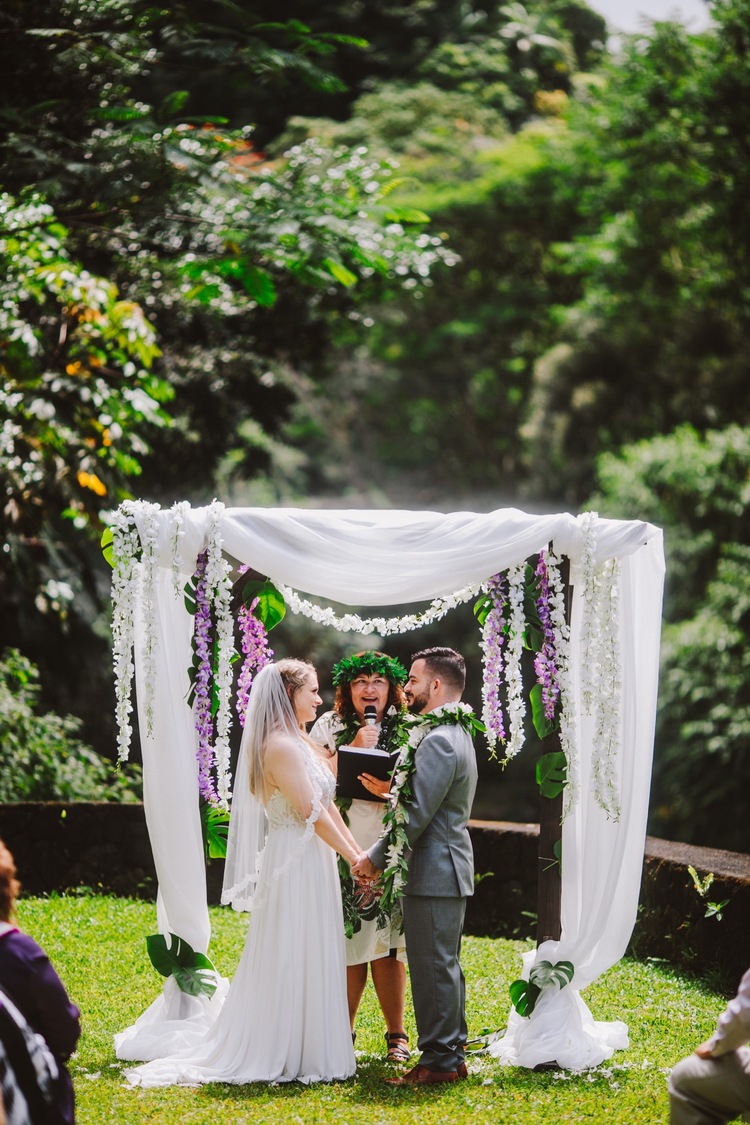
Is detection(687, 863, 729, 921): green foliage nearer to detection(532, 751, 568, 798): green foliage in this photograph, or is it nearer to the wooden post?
the wooden post

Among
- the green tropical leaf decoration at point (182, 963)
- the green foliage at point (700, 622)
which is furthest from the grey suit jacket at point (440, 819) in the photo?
the green foliage at point (700, 622)

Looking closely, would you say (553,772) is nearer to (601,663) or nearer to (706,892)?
(601,663)

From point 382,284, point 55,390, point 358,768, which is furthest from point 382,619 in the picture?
point 382,284

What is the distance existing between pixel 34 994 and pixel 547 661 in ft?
8.96

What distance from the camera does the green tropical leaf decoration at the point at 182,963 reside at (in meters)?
5.42

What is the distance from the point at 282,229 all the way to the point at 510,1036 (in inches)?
205

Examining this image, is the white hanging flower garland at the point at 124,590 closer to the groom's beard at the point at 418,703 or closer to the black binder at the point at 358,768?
the black binder at the point at 358,768

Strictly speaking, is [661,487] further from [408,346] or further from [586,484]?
[408,346]

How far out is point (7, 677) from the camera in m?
10.6

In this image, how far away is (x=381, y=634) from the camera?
18.0 feet

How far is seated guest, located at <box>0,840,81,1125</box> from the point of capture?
140 inches

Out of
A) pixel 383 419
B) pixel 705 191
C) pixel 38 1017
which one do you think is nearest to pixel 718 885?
pixel 38 1017

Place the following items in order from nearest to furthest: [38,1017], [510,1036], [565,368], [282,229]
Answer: [38,1017]
[510,1036]
[282,229]
[565,368]

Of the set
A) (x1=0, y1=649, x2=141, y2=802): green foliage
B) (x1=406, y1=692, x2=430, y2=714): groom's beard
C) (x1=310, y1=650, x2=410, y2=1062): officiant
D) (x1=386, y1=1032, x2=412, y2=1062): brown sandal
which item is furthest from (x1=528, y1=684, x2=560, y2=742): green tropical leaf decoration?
(x1=0, y1=649, x2=141, y2=802): green foliage
